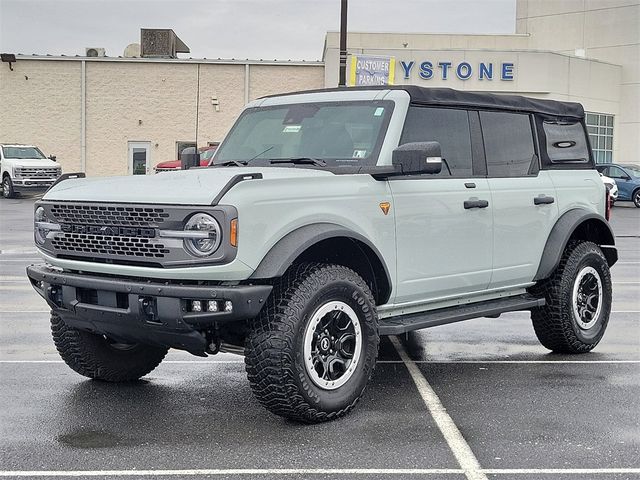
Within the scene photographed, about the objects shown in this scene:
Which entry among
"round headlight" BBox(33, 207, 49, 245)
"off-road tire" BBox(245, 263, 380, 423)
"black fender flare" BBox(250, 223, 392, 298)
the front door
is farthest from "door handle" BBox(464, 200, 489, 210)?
the front door

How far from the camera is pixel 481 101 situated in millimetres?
7133

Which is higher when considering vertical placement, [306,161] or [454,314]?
[306,161]

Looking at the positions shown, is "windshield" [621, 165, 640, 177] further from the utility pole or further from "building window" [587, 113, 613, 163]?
→ the utility pole

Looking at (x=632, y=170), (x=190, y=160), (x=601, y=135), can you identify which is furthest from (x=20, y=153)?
(x=190, y=160)

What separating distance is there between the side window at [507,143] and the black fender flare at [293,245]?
1.87m

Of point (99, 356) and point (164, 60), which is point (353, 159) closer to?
point (99, 356)

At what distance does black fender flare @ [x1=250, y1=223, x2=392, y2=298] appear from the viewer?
5152mm

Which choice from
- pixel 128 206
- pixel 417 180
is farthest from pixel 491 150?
pixel 128 206

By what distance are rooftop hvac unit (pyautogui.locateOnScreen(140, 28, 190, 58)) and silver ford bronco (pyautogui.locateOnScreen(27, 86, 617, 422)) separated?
115 ft

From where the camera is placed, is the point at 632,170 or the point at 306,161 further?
the point at 632,170

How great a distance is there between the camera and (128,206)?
5.29 metres

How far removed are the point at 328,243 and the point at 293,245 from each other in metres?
0.48

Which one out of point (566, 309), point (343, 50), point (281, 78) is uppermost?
point (281, 78)

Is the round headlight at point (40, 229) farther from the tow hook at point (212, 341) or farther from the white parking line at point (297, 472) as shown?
the white parking line at point (297, 472)
